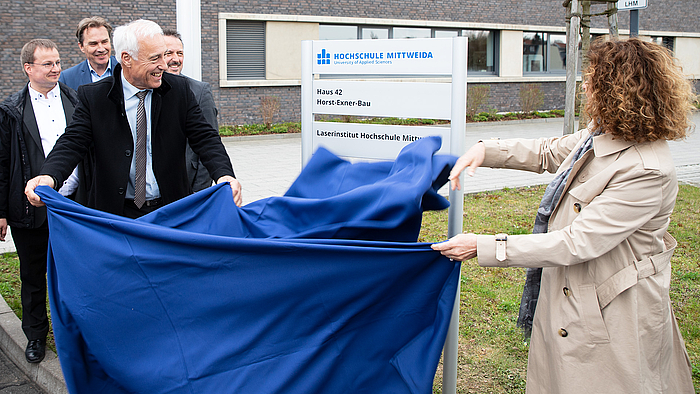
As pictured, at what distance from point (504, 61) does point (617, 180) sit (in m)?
23.2

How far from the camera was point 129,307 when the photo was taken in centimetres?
267

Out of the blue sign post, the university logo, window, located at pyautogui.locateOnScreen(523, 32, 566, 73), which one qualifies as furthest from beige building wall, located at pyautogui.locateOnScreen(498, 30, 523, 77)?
the university logo

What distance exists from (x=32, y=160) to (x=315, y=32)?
1749 centimetres

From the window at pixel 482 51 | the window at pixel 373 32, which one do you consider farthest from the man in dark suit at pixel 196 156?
the window at pixel 482 51

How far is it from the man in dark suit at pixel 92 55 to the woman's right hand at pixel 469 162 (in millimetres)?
3647

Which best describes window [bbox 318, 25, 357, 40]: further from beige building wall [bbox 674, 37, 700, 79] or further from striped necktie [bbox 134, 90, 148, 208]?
striped necktie [bbox 134, 90, 148, 208]

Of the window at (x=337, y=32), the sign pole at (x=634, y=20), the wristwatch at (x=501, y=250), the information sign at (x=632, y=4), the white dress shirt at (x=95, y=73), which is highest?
the window at (x=337, y=32)

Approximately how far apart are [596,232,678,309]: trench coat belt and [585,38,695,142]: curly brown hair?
495 millimetres

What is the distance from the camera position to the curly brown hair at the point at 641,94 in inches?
96.4

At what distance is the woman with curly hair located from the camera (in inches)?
96.8

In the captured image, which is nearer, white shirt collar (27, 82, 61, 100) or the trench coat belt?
the trench coat belt

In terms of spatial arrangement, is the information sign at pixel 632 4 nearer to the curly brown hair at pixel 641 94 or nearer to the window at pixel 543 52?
the curly brown hair at pixel 641 94

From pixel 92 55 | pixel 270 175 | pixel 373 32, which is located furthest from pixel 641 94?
pixel 373 32

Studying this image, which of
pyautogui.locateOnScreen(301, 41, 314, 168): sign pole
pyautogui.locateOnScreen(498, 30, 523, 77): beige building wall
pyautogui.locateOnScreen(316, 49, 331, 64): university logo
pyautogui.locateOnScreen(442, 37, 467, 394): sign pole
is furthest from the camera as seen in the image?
pyautogui.locateOnScreen(498, 30, 523, 77): beige building wall
